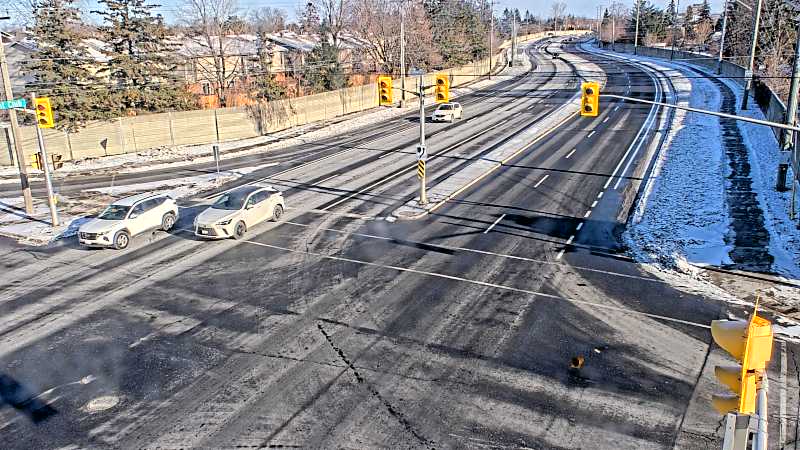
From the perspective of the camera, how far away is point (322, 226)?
25281 millimetres

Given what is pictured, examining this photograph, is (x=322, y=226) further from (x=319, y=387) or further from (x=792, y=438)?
(x=792, y=438)

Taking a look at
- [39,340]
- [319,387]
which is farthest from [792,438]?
[39,340]

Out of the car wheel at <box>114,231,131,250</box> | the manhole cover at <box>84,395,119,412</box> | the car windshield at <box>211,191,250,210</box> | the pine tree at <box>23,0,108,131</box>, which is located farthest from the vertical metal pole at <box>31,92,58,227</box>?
the pine tree at <box>23,0,108,131</box>

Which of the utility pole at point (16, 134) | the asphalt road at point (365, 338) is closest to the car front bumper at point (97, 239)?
the asphalt road at point (365, 338)

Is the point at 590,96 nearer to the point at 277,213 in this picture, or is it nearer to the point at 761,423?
the point at 277,213

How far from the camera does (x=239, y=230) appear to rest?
23.8 metres

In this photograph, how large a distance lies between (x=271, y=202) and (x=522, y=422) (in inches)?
648

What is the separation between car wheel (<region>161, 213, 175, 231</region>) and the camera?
24.5 meters

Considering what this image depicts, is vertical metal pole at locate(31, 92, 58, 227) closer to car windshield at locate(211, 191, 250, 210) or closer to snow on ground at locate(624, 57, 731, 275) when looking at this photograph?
car windshield at locate(211, 191, 250, 210)

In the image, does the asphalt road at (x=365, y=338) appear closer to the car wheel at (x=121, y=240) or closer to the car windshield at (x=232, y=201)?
the car wheel at (x=121, y=240)

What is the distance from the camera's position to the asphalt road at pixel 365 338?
39.6 feet

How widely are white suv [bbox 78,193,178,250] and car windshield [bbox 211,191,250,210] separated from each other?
6.81ft

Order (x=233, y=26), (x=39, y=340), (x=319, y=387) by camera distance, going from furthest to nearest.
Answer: (x=233, y=26) → (x=39, y=340) → (x=319, y=387)

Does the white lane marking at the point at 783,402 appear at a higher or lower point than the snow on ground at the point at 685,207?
lower
